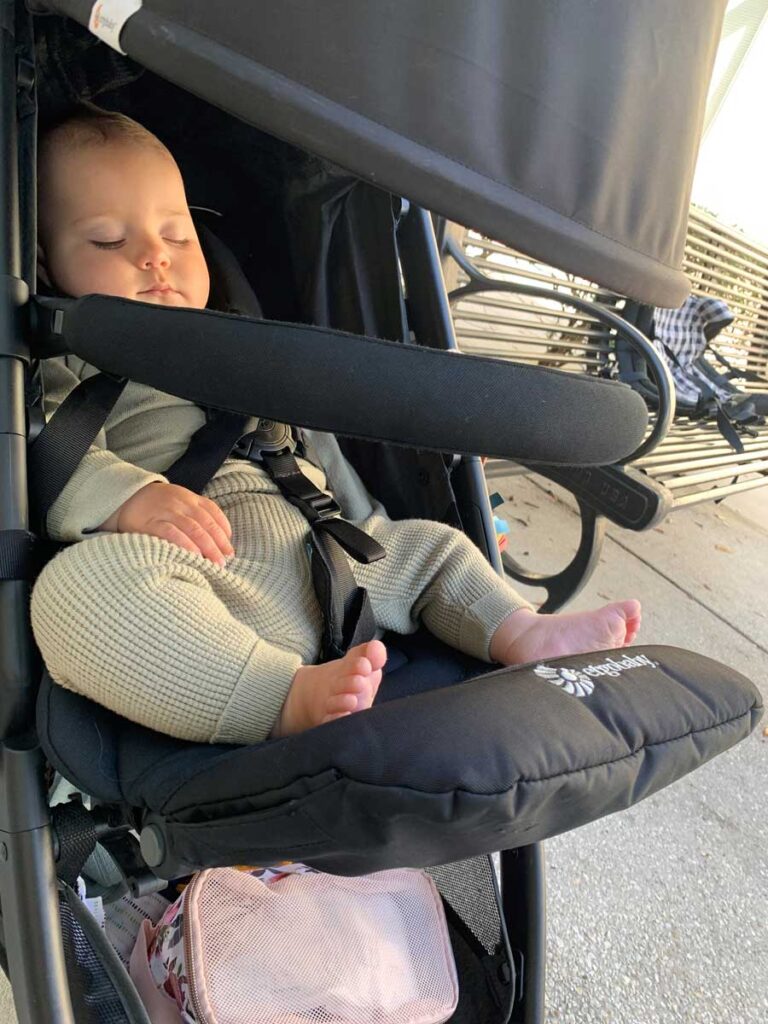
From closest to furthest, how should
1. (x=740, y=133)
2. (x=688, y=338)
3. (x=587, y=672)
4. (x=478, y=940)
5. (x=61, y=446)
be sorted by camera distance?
(x=587, y=672) < (x=61, y=446) < (x=478, y=940) < (x=688, y=338) < (x=740, y=133)

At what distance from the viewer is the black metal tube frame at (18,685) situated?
0.68 meters

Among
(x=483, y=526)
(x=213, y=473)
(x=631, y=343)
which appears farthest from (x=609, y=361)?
(x=213, y=473)

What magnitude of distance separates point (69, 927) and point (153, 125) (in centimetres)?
100

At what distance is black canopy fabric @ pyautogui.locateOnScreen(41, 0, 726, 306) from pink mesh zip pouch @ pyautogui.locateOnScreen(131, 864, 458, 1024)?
Answer: 2.69 feet

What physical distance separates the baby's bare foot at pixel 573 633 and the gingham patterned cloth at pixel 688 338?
2.07 m

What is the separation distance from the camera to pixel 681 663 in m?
0.71

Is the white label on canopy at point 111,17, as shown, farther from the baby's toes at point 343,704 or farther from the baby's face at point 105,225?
the baby's toes at point 343,704

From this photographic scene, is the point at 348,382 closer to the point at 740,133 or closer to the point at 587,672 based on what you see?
the point at 587,672

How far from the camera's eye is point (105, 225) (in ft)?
3.00

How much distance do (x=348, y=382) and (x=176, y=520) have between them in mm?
354

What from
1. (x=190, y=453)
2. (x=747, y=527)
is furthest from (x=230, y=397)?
(x=747, y=527)

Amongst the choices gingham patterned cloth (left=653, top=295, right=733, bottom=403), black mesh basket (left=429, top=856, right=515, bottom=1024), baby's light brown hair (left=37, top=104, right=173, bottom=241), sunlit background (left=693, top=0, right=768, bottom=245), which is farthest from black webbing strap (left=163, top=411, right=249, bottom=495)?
Answer: sunlit background (left=693, top=0, right=768, bottom=245)

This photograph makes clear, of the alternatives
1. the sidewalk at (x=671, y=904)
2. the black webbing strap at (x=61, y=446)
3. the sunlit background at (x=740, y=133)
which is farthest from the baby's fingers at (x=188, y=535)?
the sunlit background at (x=740, y=133)

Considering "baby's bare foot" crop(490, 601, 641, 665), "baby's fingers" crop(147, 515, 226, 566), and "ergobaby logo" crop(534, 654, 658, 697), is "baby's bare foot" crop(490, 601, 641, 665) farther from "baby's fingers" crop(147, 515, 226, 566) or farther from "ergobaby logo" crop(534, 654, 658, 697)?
"baby's fingers" crop(147, 515, 226, 566)
